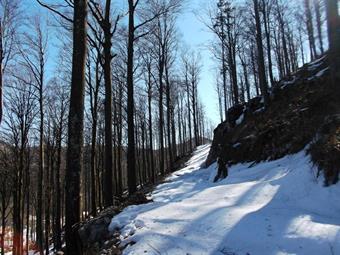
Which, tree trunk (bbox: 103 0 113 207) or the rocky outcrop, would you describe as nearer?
the rocky outcrop

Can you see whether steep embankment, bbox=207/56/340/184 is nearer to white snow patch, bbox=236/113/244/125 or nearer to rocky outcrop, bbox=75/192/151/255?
white snow patch, bbox=236/113/244/125

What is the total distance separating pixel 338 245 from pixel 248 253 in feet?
3.66

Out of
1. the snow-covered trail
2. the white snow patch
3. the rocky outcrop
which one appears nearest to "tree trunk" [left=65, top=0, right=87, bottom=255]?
the rocky outcrop

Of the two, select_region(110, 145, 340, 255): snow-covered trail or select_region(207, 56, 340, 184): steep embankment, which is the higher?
select_region(207, 56, 340, 184): steep embankment

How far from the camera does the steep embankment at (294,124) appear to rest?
295 inches

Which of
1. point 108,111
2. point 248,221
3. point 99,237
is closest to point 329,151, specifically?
point 248,221

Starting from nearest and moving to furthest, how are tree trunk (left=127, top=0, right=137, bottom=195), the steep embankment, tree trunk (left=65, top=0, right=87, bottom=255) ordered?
tree trunk (left=65, top=0, right=87, bottom=255) → the steep embankment → tree trunk (left=127, top=0, right=137, bottom=195)

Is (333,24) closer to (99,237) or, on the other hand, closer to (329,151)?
(329,151)

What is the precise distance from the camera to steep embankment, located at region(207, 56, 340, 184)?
24.6 feet

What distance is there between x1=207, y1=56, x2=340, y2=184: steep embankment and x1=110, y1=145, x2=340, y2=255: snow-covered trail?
635 mm

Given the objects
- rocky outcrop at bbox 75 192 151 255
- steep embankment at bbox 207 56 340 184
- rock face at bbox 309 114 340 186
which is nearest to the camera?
rocky outcrop at bbox 75 192 151 255

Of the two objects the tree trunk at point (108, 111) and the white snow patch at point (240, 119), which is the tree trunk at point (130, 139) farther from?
the white snow patch at point (240, 119)

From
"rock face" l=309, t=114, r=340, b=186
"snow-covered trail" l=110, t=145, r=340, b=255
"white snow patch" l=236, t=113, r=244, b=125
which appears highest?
"white snow patch" l=236, t=113, r=244, b=125

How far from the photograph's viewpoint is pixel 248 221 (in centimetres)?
540
